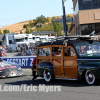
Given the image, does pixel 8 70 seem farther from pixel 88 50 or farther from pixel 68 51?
pixel 88 50

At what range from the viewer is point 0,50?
2872 centimetres

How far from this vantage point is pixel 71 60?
9.90m

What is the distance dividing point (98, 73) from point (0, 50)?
21.1 metres

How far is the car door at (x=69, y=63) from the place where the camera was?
9.74m

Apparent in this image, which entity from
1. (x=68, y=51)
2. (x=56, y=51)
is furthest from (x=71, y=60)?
(x=56, y=51)

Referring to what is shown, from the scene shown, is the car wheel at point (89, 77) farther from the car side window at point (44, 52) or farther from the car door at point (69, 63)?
the car side window at point (44, 52)

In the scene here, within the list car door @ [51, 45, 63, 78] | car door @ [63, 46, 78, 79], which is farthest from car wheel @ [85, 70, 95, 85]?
car door @ [51, 45, 63, 78]


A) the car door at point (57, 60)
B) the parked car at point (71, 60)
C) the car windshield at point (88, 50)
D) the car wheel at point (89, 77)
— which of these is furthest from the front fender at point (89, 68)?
the car door at point (57, 60)

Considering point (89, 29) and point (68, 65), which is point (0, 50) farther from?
point (68, 65)

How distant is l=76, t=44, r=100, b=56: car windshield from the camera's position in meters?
9.73

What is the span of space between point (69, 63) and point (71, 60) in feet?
0.46

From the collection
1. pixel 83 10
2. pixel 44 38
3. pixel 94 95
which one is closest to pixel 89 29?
pixel 83 10

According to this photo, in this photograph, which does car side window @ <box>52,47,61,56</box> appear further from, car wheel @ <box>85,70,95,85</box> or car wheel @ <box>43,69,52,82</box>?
car wheel @ <box>85,70,95,85</box>

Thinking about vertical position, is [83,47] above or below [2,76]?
above
